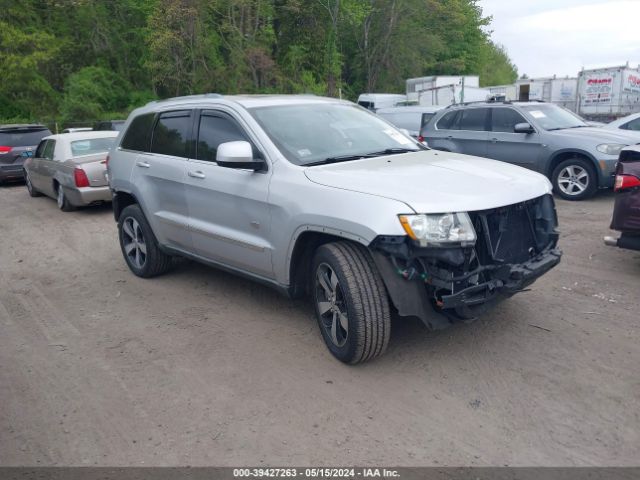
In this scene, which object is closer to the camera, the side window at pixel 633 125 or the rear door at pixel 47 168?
the side window at pixel 633 125

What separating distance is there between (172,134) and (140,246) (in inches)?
53.5

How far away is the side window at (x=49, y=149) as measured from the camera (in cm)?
1124

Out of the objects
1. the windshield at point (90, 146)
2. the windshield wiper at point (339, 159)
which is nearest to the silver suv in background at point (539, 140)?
the windshield wiper at point (339, 159)

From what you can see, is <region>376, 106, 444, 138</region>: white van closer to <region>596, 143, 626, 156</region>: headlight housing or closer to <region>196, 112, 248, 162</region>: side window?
<region>596, 143, 626, 156</region>: headlight housing

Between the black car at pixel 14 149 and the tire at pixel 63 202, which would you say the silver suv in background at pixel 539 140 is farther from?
the black car at pixel 14 149

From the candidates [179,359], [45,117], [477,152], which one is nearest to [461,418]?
[179,359]

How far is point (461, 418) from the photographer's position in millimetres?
3408

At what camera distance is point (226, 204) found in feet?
15.9

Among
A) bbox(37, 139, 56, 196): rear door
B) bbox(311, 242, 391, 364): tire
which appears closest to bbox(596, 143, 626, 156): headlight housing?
bbox(311, 242, 391, 364): tire

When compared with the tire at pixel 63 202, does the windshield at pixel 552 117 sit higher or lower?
higher

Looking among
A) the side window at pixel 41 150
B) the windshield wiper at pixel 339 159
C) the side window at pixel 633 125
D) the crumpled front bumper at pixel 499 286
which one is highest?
the windshield wiper at pixel 339 159

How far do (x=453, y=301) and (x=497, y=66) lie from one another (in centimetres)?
7703

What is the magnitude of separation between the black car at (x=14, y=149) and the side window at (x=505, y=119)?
37.3 ft

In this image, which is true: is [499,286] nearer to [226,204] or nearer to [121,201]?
[226,204]
